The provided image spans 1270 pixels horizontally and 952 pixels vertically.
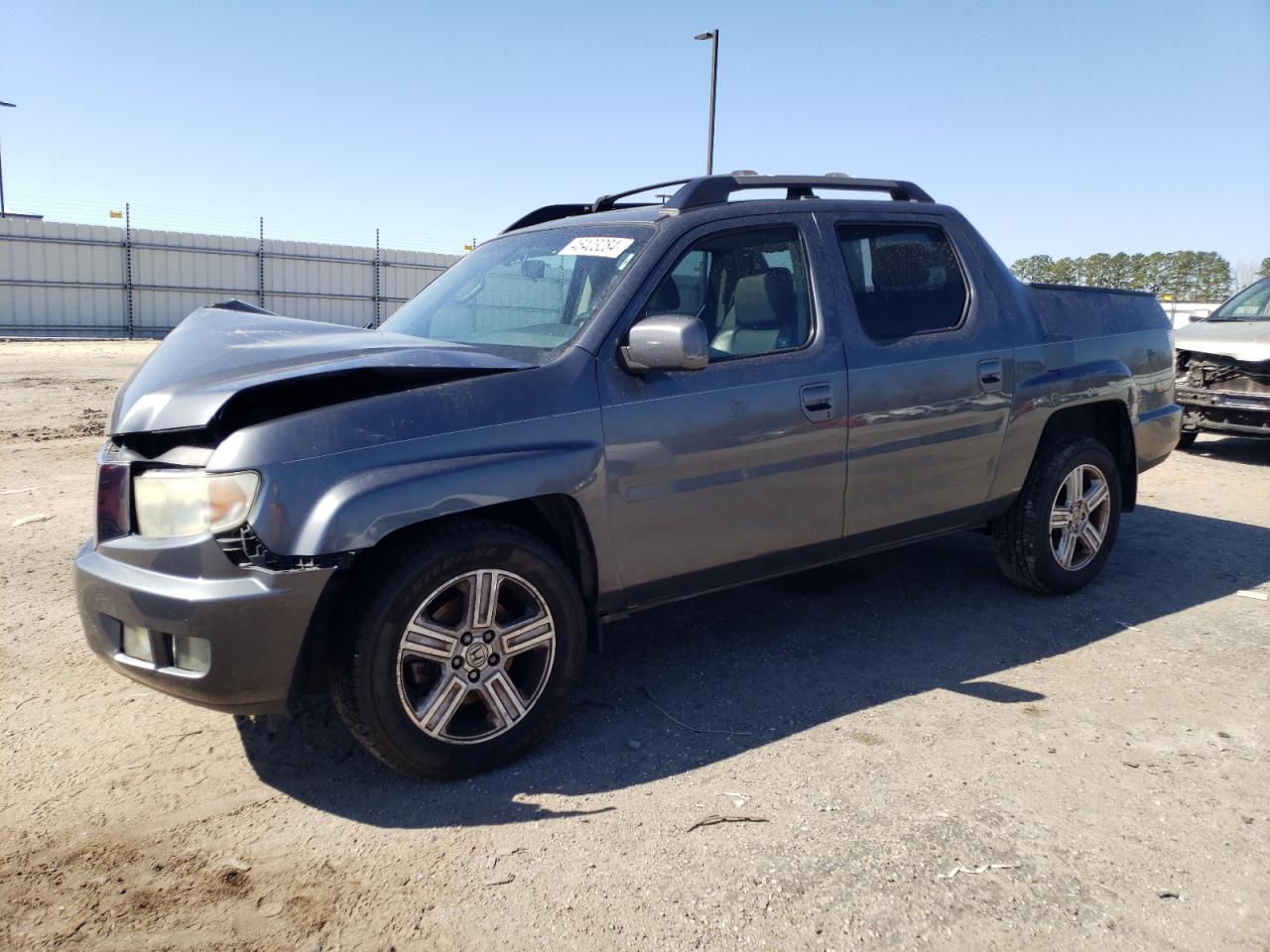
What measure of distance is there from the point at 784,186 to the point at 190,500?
2.69 meters

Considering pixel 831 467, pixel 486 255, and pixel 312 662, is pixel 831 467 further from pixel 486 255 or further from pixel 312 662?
pixel 312 662

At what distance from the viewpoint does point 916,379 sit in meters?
4.25

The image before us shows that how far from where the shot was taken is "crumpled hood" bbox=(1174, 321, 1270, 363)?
907 centimetres

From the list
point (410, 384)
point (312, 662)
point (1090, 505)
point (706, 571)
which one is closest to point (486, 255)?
point (410, 384)

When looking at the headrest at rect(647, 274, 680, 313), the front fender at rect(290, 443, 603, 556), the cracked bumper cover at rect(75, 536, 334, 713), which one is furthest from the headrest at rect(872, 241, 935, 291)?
the cracked bumper cover at rect(75, 536, 334, 713)

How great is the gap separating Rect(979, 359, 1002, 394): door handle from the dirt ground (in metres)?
1.11

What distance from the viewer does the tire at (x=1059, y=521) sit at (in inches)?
192

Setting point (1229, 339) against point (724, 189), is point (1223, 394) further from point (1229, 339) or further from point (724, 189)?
point (724, 189)

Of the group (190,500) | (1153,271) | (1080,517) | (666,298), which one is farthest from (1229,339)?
(1153,271)

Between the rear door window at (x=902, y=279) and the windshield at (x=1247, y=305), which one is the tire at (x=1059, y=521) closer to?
the rear door window at (x=902, y=279)

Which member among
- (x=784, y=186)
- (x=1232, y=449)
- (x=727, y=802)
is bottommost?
(x=727, y=802)

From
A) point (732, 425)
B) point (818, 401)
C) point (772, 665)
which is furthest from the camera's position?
point (772, 665)

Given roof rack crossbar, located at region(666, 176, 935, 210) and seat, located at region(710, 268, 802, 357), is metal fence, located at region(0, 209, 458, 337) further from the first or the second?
seat, located at region(710, 268, 802, 357)

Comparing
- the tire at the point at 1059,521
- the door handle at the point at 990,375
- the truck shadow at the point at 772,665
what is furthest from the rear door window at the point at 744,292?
the tire at the point at 1059,521
